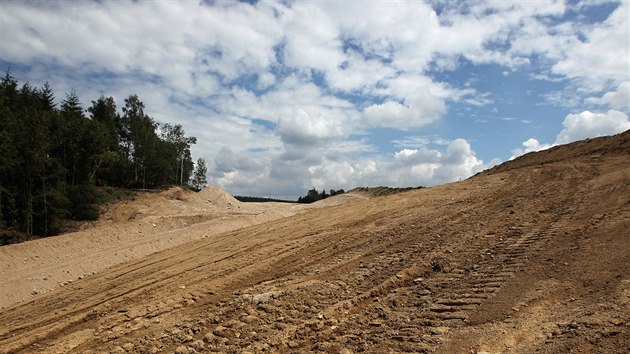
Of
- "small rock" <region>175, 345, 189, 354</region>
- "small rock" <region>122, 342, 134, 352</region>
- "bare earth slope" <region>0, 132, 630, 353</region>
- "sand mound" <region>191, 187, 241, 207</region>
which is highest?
"sand mound" <region>191, 187, 241, 207</region>

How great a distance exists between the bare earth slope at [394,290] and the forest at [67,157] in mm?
16425

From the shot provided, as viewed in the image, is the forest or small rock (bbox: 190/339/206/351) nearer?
small rock (bbox: 190/339/206/351)

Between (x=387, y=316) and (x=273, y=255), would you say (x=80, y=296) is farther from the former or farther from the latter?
(x=387, y=316)

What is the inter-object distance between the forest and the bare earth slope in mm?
16425

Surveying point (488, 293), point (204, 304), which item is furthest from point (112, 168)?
point (488, 293)

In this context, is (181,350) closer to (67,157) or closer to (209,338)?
(209,338)

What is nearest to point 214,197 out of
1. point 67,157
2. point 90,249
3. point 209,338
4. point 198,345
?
point 67,157

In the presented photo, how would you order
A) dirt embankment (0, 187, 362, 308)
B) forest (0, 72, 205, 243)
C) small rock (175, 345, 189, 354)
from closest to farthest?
small rock (175, 345, 189, 354) → dirt embankment (0, 187, 362, 308) → forest (0, 72, 205, 243)

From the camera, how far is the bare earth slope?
4.75m

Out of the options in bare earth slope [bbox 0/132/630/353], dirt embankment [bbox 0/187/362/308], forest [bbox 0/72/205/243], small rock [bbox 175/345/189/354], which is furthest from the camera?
forest [bbox 0/72/205/243]

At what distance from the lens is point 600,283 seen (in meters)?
5.27

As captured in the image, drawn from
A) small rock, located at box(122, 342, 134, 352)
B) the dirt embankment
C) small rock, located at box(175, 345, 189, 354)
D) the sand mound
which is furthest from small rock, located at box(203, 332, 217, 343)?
the sand mound

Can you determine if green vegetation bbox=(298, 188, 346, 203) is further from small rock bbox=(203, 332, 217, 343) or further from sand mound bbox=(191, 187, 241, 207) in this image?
small rock bbox=(203, 332, 217, 343)

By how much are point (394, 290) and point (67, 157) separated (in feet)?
116
